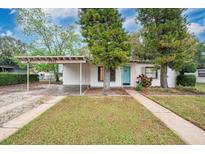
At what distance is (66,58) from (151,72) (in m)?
8.29

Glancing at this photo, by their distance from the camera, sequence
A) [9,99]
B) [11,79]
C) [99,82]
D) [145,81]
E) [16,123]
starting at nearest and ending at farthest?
1. [16,123]
2. [9,99]
3. [145,81]
4. [99,82]
5. [11,79]

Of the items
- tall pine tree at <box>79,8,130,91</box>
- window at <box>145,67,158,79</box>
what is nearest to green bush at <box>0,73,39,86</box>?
tall pine tree at <box>79,8,130,91</box>

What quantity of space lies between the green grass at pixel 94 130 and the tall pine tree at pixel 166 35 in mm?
7978

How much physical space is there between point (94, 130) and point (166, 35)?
10505 mm

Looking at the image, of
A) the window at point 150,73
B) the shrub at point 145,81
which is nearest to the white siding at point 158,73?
the window at point 150,73

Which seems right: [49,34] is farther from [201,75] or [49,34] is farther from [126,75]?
[201,75]

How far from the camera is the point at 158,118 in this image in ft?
20.8

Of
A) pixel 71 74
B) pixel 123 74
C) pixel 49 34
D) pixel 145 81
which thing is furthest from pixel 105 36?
pixel 49 34

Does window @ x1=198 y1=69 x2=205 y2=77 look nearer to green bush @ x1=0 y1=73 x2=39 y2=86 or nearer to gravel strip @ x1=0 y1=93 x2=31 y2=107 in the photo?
green bush @ x1=0 y1=73 x2=39 y2=86

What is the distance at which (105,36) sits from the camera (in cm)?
1287
